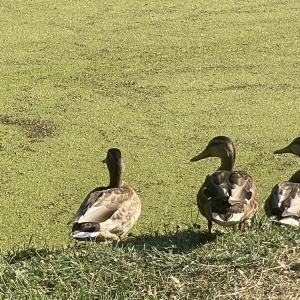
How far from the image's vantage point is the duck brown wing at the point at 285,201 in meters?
2.44

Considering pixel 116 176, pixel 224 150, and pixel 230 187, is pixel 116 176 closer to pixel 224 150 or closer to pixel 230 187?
pixel 224 150

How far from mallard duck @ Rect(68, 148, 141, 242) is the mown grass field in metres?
0.09

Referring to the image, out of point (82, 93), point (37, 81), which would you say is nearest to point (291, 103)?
point (82, 93)

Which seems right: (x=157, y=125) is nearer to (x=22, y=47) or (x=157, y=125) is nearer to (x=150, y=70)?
(x=150, y=70)

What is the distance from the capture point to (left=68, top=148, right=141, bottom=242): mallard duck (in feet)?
8.05

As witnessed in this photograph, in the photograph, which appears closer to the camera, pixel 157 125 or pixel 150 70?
pixel 157 125

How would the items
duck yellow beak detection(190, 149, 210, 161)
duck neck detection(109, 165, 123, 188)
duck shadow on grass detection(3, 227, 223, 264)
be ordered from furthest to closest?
duck yellow beak detection(190, 149, 210, 161)
duck neck detection(109, 165, 123, 188)
duck shadow on grass detection(3, 227, 223, 264)

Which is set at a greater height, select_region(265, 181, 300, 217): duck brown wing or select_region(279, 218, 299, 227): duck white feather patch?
select_region(265, 181, 300, 217): duck brown wing

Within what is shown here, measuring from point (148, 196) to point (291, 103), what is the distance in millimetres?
1288

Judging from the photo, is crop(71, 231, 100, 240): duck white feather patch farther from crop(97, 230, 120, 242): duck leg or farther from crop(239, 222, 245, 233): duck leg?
crop(239, 222, 245, 233): duck leg

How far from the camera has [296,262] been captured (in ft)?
6.79

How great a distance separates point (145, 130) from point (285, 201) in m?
1.36

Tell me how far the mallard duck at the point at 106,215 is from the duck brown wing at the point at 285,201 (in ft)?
1.70

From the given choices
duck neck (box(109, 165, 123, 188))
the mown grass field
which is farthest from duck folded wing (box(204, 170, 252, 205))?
duck neck (box(109, 165, 123, 188))
